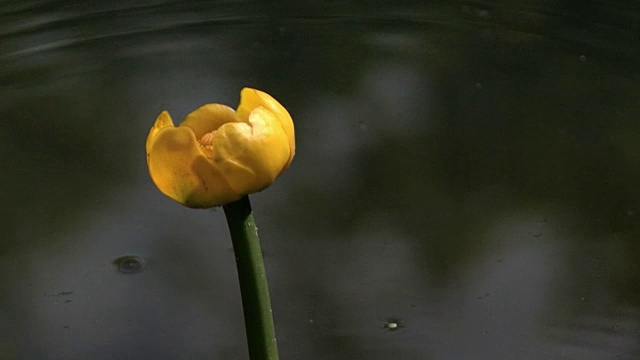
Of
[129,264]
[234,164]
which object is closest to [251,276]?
[234,164]

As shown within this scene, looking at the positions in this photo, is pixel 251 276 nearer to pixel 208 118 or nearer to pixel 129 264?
pixel 208 118

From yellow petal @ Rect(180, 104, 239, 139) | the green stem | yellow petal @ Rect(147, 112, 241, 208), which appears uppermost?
yellow petal @ Rect(180, 104, 239, 139)

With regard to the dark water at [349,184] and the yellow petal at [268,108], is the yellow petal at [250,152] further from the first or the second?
the dark water at [349,184]

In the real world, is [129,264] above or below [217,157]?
above

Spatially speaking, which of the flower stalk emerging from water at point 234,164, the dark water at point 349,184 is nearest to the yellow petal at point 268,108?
the flower stalk emerging from water at point 234,164

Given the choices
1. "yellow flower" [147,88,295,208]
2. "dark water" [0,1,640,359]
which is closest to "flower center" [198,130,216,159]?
"yellow flower" [147,88,295,208]

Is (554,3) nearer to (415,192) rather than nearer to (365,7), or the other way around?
(365,7)

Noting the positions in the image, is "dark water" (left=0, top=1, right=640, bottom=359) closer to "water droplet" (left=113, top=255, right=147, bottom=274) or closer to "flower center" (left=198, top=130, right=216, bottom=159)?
Answer: "water droplet" (left=113, top=255, right=147, bottom=274)
